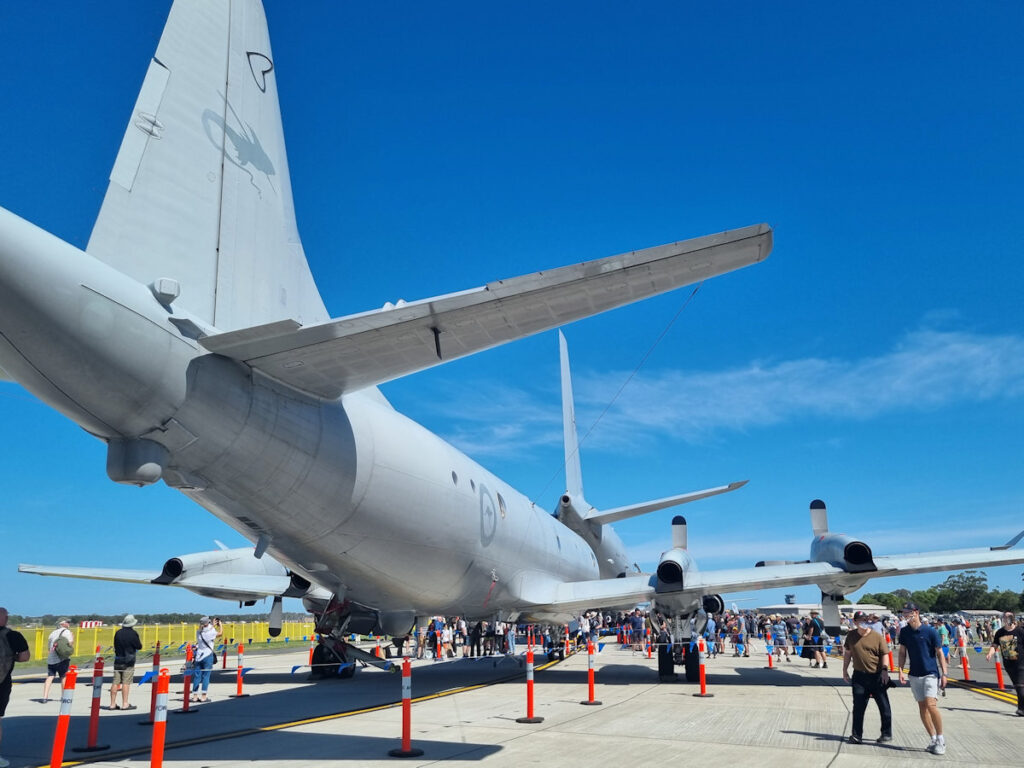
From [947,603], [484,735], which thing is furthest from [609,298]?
[947,603]

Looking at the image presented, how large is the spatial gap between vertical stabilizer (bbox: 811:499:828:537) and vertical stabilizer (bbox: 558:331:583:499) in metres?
15.6

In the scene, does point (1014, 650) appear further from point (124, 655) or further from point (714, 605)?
point (124, 655)

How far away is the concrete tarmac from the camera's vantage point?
7324 millimetres

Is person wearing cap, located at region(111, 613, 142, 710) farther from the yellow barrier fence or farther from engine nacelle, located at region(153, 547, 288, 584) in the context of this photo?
the yellow barrier fence

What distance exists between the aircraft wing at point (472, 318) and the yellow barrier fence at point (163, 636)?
19.7m

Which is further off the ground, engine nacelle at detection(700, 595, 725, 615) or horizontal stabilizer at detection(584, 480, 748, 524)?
horizontal stabilizer at detection(584, 480, 748, 524)

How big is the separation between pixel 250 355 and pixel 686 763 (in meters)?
5.69

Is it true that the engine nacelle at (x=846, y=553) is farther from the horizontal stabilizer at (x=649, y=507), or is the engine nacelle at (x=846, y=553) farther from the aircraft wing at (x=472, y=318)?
the aircraft wing at (x=472, y=318)

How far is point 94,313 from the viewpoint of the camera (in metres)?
6.07

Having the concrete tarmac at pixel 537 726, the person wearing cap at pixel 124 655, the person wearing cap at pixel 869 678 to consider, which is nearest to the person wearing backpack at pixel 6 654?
the concrete tarmac at pixel 537 726

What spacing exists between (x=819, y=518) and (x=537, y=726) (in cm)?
959

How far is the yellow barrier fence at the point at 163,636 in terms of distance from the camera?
89.6 feet

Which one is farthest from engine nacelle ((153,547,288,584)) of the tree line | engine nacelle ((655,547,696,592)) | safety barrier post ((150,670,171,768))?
the tree line

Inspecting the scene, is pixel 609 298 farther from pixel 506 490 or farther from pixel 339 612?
pixel 506 490
